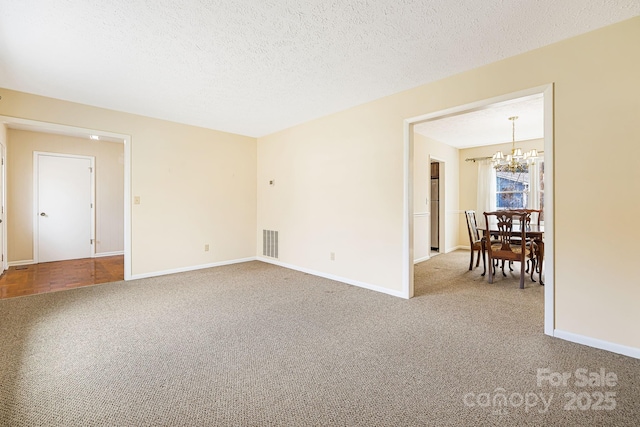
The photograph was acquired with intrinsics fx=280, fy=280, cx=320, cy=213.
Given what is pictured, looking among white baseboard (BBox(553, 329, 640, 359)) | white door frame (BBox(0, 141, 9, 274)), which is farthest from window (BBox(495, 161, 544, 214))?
white door frame (BBox(0, 141, 9, 274))

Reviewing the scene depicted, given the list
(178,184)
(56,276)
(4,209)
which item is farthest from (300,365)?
(4,209)

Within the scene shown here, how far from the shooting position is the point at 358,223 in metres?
3.93

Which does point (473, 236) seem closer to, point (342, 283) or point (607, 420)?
point (342, 283)

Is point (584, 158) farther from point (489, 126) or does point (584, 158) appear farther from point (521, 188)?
point (521, 188)

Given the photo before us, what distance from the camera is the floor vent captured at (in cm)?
531

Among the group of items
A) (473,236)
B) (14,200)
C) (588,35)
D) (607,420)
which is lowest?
(607,420)

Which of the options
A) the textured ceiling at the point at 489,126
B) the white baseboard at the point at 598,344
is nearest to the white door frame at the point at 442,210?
the textured ceiling at the point at 489,126

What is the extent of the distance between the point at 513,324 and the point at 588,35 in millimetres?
2502

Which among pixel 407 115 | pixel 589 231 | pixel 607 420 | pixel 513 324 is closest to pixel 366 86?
pixel 407 115

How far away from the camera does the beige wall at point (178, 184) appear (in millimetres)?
3840

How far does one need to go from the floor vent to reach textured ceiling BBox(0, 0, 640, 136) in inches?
104

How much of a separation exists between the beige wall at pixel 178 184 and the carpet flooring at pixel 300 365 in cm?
130

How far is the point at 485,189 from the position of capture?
6.62 m

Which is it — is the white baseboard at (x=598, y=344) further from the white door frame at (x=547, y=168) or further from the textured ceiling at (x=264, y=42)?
the textured ceiling at (x=264, y=42)
